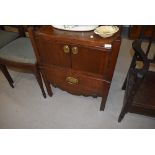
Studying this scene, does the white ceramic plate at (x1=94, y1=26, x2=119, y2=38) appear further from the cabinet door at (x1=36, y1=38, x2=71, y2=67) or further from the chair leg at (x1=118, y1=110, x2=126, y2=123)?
the chair leg at (x1=118, y1=110, x2=126, y2=123)

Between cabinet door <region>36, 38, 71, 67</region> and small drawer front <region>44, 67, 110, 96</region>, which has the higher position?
cabinet door <region>36, 38, 71, 67</region>

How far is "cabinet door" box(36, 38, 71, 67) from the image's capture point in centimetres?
93

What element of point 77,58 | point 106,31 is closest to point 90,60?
point 77,58

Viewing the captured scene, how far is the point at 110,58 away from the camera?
2.86ft

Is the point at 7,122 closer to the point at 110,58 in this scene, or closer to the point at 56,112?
the point at 56,112

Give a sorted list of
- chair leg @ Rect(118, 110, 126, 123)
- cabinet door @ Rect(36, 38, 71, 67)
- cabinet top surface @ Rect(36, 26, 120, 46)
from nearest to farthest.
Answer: cabinet top surface @ Rect(36, 26, 120, 46), cabinet door @ Rect(36, 38, 71, 67), chair leg @ Rect(118, 110, 126, 123)

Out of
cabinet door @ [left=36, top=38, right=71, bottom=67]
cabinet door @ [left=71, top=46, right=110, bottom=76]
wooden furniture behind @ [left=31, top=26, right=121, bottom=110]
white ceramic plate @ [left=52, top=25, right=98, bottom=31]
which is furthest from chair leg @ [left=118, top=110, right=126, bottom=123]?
white ceramic plate @ [left=52, top=25, right=98, bottom=31]

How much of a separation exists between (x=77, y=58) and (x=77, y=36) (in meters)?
0.15

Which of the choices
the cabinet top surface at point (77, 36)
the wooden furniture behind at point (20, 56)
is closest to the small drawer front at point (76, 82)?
the wooden furniture behind at point (20, 56)

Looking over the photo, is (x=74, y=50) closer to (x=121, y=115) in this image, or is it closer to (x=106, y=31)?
(x=106, y=31)

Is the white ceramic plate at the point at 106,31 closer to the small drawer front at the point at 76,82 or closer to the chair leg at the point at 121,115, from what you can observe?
the small drawer front at the point at 76,82

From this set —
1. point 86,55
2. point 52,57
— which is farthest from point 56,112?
point 86,55

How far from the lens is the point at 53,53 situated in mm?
988

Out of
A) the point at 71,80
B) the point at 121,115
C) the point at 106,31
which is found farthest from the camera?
the point at 121,115
